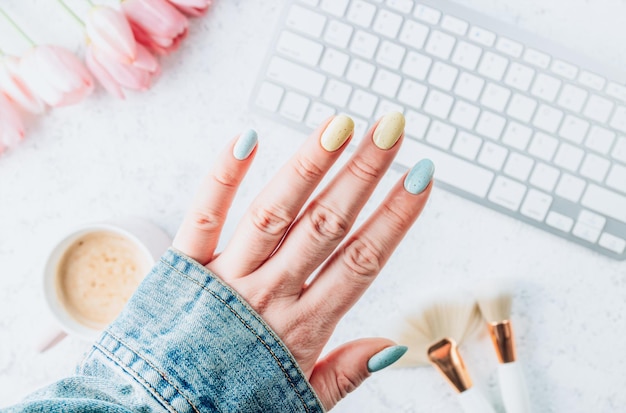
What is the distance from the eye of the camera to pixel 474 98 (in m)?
0.62

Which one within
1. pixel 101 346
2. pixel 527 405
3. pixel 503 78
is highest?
pixel 503 78

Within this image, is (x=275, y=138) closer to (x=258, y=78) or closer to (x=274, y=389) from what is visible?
(x=258, y=78)

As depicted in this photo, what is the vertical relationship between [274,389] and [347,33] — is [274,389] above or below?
below

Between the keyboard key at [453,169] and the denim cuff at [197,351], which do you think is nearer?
the denim cuff at [197,351]

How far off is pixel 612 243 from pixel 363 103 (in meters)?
0.28

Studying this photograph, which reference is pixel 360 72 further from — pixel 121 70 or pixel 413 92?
pixel 121 70

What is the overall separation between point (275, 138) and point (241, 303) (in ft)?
0.59

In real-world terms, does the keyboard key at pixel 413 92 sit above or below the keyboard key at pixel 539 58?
below

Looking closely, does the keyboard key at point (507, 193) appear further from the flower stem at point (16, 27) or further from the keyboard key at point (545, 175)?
the flower stem at point (16, 27)

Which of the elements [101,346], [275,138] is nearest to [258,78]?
[275,138]

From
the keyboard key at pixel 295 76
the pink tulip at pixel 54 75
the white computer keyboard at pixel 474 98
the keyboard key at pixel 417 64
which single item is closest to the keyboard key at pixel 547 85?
the white computer keyboard at pixel 474 98

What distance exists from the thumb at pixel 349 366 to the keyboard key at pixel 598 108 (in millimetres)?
290

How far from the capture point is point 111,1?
649 millimetres

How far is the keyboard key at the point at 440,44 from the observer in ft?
2.03
